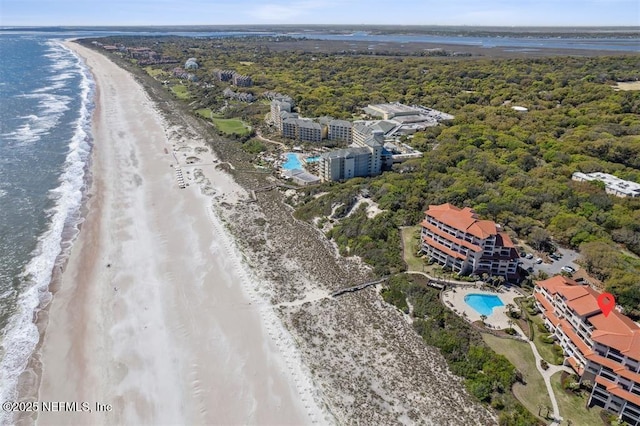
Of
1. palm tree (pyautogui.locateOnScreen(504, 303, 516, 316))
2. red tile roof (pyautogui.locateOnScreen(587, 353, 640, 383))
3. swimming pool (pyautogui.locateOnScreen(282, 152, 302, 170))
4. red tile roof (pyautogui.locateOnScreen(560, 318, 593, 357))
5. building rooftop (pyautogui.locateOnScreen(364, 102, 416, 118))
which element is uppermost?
building rooftop (pyautogui.locateOnScreen(364, 102, 416, 118))

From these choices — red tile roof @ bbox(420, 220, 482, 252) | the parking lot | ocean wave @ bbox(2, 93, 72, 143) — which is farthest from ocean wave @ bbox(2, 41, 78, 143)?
the parking lot

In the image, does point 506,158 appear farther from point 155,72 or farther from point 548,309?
point 155,72

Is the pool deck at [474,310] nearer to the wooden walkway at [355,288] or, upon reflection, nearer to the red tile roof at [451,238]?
the red tile roof at [451,238]

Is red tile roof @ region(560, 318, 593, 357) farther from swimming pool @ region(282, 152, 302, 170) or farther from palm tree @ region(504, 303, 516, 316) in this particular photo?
swimming pool @ region(282, 152, 302, 170)

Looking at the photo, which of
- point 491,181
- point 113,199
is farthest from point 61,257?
point 491,181

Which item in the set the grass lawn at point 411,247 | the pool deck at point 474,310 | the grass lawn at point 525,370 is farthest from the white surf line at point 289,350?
the grass lawn at point 411,247

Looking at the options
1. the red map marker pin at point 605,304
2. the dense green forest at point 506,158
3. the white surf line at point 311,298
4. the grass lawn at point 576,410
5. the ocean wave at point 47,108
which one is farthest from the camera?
the ocean wave at point 47,108
